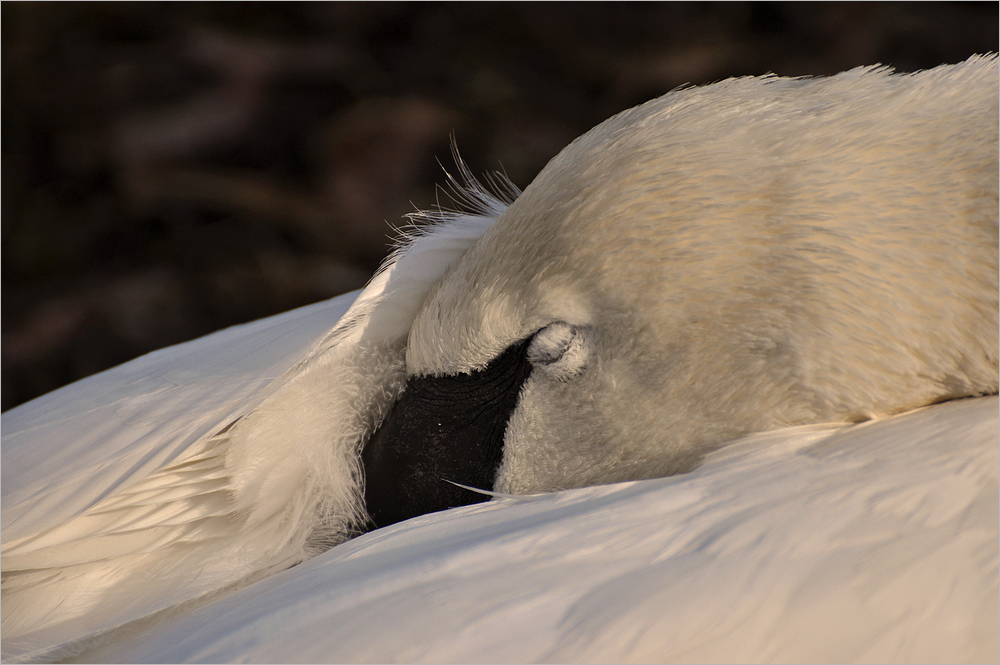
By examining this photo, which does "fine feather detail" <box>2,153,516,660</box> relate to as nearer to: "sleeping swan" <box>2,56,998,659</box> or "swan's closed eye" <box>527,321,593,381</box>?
"sleeping swan" <box>2,56,998,659</box>

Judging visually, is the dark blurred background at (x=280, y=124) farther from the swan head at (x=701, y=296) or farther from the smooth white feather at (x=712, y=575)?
the smooth white feather at (x=712, y=575)

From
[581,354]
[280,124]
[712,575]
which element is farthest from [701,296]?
[280,124]

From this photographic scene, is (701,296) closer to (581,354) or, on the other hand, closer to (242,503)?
(581,354)

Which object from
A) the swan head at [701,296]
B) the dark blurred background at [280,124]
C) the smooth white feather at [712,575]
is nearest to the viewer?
the smooth white feather at [712,575]

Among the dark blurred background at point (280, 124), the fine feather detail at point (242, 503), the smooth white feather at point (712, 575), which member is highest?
the dark blurred background at point (280, 124)

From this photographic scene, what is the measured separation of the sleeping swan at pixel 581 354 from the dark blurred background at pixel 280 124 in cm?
122

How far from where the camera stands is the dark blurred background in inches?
80.1

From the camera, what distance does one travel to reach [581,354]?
731 millimetres

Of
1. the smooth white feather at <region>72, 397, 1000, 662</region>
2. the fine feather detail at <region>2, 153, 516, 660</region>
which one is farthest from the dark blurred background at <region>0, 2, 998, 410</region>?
the smooth white feather at <region>72, 397, 1000, 662</region>

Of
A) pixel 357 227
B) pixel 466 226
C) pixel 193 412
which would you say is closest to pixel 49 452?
pixel 193 412

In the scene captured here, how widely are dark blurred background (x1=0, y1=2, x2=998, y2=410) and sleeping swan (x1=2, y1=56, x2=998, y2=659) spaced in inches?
48.1

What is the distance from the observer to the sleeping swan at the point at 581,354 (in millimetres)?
639

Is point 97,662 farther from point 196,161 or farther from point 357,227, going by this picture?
point 196,161

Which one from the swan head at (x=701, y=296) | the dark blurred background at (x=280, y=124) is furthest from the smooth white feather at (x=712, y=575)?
the dark blurred background at (x=280, y=124)
